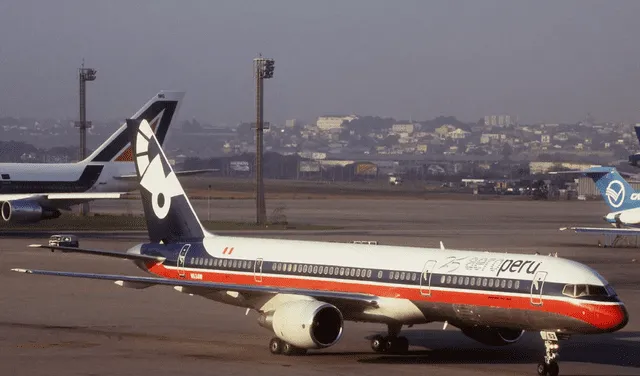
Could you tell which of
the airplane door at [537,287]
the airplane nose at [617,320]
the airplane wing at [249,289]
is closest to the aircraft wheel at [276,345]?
the airplane wing at [249,289]

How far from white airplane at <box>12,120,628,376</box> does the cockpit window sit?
0.02 metres

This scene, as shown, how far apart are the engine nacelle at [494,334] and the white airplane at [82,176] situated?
138 ft

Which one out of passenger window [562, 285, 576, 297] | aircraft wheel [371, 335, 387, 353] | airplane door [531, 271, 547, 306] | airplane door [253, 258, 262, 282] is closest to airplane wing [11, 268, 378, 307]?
airplane door [253, 258, 262, 282]

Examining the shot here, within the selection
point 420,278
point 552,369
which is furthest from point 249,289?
point 552,369

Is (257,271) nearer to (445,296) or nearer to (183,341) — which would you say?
(183,341)

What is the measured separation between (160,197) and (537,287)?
480 inches

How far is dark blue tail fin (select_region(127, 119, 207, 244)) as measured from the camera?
3338cm

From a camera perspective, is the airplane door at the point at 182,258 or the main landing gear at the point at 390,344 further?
the airplane door at the point at 182,258

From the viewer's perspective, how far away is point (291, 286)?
30312mm

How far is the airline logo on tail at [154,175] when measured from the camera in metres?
33.6

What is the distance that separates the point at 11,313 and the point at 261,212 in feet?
166

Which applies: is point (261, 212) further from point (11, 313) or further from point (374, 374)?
point (374, 374)

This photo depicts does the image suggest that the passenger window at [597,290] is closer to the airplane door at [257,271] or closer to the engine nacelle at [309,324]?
the engine nacelle at [309,324]

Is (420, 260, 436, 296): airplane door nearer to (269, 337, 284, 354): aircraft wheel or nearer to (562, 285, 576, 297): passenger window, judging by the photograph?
(562, 285, 576, 297): passenger window
